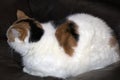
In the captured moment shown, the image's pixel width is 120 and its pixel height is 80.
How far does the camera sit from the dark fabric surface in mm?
1501

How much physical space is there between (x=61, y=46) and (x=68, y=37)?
2.3 inches

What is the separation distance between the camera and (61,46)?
147 cm

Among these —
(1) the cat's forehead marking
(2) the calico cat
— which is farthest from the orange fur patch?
(1) the cat's forehead marking

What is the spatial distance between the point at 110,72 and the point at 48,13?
0.72m

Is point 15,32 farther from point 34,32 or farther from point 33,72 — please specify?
point 33,72

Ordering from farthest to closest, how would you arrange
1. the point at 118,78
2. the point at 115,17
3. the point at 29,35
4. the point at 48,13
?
1. the point at 48,13
2. the point at 115,17
3. the point at 29,35
4. the point at 118,78

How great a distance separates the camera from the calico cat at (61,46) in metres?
1.46

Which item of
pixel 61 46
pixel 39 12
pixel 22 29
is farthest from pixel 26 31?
pixel 39 12

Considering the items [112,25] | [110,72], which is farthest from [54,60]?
[112,25]

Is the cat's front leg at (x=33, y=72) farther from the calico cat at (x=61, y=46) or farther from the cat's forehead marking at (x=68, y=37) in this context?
the cat's forehead marking at (x=68, y=37)

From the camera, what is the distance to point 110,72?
1.22m

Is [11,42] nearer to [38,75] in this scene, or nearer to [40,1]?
[38,75]

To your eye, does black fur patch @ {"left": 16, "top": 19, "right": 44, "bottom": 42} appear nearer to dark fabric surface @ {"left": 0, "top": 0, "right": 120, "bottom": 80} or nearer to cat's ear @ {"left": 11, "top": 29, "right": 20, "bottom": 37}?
cat's ear @ {"left": 11, "top": 29, "right": 20, "bottom": 37}

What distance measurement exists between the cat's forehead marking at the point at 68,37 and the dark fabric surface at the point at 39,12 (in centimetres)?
17
